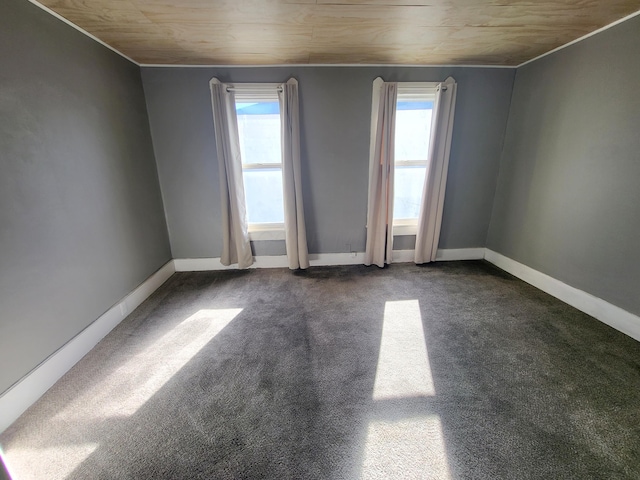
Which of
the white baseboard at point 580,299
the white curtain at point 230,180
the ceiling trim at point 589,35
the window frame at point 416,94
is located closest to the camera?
the ceiling trim at point 589,35

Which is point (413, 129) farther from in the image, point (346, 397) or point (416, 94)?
point (346, 397)

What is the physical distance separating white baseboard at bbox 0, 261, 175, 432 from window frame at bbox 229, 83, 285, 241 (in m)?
1.28

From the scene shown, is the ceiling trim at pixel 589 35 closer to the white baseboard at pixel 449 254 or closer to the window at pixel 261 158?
the white baseboard at pixel 449 254

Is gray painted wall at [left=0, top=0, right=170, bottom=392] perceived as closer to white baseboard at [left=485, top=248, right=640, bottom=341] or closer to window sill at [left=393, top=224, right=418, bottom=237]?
window sill at [left=393, top=224, right=418, bottom=237]

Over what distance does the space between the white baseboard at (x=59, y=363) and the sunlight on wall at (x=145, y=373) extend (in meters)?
0.22

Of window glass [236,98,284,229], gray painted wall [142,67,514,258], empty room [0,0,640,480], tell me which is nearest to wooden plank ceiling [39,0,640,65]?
empty room [0,0,640,480]

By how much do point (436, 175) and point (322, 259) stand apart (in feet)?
5.43

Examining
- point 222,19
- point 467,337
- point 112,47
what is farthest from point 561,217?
point 112,47

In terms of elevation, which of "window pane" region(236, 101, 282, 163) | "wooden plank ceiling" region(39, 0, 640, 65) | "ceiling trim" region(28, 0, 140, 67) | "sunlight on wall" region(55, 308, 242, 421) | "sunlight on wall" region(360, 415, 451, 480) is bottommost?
"sunlight on wall" region(55, 308, 242, 421)

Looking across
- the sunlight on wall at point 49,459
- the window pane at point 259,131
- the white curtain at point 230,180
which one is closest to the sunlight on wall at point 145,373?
the sunlight on wall at point 49,459

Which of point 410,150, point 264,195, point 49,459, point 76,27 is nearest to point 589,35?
point 410,150

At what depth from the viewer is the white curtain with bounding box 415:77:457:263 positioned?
9.13ft

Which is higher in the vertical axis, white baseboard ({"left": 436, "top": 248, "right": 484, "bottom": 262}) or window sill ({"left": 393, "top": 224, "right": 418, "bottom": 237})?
window sill ({"left": 393, "top": 224, "right": 418, "bottom": 237})

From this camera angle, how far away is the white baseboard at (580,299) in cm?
192
